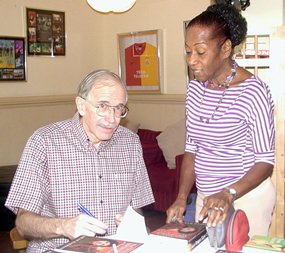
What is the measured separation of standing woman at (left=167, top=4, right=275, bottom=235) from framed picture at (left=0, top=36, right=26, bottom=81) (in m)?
4.16

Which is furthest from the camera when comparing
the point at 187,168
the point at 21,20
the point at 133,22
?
the point at 133,22

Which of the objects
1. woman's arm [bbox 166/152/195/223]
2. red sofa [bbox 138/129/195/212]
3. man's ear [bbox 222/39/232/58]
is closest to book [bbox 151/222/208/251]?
woman's arm [bbox 166/152/195/223]

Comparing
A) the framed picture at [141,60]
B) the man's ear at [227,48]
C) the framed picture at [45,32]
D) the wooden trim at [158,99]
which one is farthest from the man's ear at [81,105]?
the framed picture at [45,32]

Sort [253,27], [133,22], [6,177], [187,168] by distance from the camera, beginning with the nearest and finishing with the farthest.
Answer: [187,168] → [253,27] → [6,177] → [133,22]

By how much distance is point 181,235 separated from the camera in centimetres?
138

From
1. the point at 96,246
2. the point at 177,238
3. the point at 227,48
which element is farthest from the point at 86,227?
the point at 227,48

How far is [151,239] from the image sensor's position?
1375mm

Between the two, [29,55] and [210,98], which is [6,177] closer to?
[29,55]

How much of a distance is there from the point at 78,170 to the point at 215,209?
622 mm

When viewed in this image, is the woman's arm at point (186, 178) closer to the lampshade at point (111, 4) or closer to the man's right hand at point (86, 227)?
the man's right hand at point (86, 227)

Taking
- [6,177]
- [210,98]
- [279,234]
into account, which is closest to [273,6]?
[279,234]

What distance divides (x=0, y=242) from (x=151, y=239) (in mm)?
3411

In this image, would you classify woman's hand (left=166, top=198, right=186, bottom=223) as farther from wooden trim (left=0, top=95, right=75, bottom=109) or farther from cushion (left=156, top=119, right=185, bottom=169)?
wooden trim (left=0, top=95, right=75, bottom=109)

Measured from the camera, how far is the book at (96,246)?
1283 millimetres
